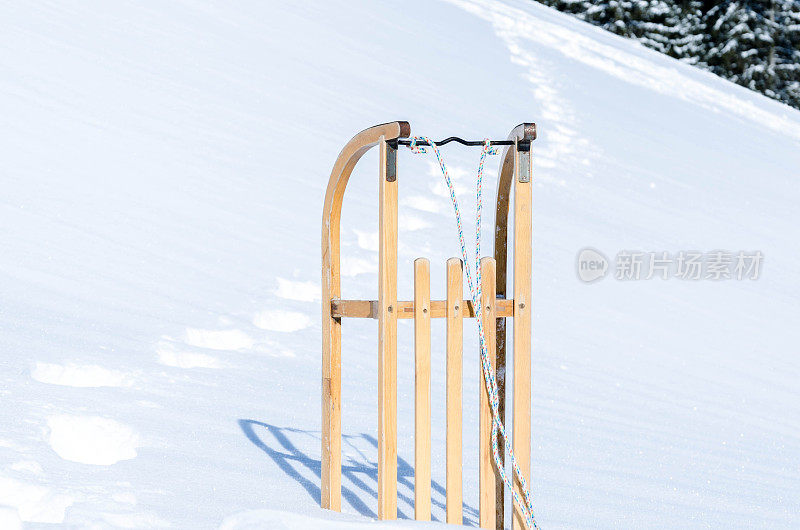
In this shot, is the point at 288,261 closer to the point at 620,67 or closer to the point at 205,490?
the point at 205,490

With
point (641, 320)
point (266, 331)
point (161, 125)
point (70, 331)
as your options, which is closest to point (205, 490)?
point (70, 331)

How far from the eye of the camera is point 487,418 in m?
2.85

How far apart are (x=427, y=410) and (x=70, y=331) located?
268 cm

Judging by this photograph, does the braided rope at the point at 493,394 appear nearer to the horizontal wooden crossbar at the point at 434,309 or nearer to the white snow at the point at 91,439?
the horizontal wooden crossbar at the point at 434,309

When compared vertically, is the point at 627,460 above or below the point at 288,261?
below

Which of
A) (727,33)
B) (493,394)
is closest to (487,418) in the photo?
(493,394)

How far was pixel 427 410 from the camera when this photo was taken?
2.77 m

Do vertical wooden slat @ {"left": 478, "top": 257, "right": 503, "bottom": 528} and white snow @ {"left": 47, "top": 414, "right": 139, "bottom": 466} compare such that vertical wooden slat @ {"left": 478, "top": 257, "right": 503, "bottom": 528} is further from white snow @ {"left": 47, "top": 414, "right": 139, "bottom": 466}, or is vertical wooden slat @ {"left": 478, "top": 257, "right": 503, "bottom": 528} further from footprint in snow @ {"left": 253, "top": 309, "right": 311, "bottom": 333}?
footprint in snow @ {"left": 253, "top": 309, "right": 311, "bottom": 333}

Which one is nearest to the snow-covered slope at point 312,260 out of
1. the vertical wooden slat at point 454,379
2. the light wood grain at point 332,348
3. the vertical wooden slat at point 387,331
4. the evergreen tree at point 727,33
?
the light wood grain at point 332,348

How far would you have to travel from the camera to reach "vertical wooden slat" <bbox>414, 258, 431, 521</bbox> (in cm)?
274

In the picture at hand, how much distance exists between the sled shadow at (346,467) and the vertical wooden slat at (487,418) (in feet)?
1.63

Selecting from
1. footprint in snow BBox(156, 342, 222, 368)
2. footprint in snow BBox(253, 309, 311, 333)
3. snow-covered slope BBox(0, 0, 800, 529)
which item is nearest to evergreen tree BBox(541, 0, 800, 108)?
snow-covered slope BBox(0, 0, 800, 529)

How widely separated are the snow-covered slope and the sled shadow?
2 cm

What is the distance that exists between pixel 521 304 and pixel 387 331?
0.43m
